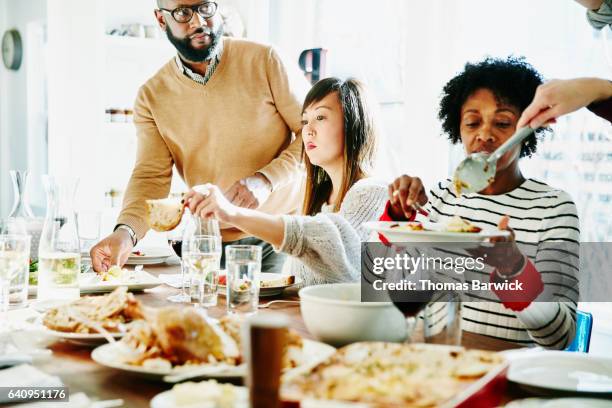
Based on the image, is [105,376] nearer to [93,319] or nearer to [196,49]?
[93,319]

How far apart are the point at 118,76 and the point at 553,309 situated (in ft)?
12.8

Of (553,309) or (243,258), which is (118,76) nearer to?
(243,258)

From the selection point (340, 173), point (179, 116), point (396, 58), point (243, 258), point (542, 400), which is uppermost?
point (396, 58)

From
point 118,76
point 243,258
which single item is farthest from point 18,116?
point 243,258

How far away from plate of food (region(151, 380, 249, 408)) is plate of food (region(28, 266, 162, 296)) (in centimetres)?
89

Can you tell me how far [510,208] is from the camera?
65.6 inches

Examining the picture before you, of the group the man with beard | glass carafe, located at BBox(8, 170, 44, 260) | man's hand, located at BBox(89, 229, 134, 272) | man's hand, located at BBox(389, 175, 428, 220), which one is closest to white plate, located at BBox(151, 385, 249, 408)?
man's hand, located at BBox(389, 175, 428, 220)

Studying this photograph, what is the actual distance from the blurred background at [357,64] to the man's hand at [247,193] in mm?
464

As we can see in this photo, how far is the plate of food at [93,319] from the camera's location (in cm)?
113

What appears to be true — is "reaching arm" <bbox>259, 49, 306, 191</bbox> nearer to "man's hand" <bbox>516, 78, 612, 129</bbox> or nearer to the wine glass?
"man's hand" <bbox>516, 78, 612, 129</bbox>

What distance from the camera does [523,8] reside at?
2746 mm

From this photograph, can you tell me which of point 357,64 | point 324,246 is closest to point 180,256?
point 324,246

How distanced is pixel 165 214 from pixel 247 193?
22.2 inches

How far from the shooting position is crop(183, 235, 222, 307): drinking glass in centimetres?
157
